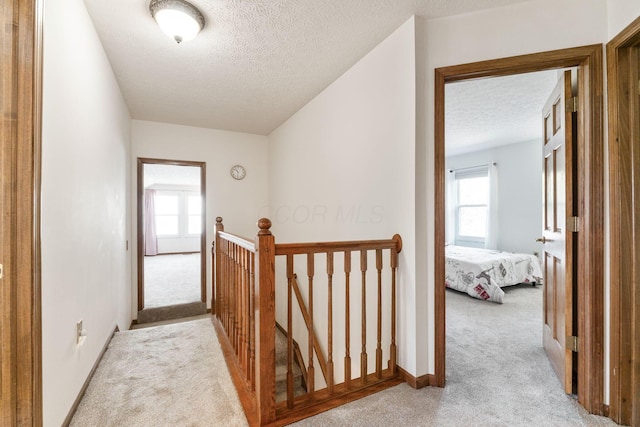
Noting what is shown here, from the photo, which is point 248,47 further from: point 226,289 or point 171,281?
point 171,281

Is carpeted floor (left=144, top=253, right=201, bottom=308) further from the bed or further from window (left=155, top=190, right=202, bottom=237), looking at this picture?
the bed

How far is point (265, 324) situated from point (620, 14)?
2413mm

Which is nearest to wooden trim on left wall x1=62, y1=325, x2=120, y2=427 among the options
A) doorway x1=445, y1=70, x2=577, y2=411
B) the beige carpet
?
the beige carpet

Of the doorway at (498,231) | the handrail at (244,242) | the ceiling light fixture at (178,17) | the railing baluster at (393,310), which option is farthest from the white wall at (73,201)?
the doorway at (498,231)

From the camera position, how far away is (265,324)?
140 cm

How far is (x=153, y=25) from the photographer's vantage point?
1905 mm

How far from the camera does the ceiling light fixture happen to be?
166cm

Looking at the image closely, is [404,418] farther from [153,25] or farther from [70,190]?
[153,25]

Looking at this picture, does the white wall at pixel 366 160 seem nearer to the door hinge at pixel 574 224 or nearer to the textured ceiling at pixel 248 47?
the textured ceiling at pixel 248 47

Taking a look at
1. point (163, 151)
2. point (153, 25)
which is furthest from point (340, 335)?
point (163, 151)

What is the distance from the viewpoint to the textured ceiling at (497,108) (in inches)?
115

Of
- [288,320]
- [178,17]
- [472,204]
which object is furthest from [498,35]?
Result: [472,204]

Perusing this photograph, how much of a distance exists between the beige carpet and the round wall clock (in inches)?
101

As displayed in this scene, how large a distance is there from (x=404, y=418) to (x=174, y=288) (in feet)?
15.4
